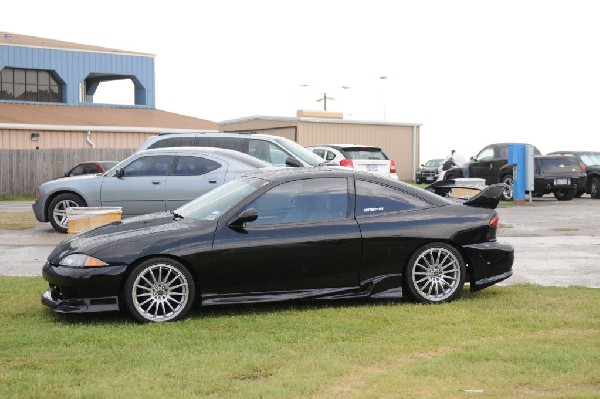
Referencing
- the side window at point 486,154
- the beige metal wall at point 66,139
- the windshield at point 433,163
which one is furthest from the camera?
the windshield at point 433,163

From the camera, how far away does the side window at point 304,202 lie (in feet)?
31.3

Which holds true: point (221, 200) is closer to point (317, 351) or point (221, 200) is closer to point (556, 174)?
point (317, 351)

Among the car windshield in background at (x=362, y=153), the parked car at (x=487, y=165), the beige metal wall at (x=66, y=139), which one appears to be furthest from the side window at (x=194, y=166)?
the beige metal wall at (x=66, y=139)

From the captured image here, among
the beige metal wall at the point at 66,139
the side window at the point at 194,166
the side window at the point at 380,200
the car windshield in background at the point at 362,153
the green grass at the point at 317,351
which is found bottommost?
the green grass at the point at 317,351

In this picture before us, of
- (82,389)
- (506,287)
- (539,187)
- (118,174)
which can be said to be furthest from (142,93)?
(82,389)

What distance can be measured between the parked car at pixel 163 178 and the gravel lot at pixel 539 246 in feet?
4.11

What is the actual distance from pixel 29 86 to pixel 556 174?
26.1 meters

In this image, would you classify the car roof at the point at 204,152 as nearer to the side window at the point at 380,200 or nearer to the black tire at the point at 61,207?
the black tire at the point at 61,207

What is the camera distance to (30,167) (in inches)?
1586

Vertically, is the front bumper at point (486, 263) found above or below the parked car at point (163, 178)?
below

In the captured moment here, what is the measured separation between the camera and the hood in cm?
902

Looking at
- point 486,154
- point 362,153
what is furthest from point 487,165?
point 362,153

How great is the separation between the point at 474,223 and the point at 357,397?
13.9 feet

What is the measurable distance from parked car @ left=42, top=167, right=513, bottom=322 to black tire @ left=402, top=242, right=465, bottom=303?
1cm
